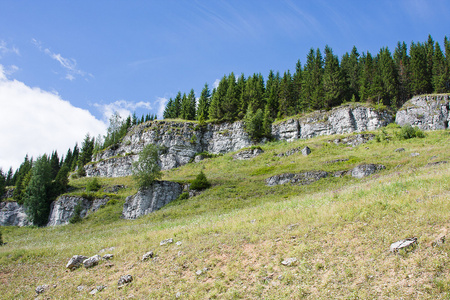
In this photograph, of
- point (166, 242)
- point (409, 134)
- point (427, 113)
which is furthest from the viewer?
point (427, 113)

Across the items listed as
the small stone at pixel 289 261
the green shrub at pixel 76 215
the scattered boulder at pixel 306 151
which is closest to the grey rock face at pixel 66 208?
the green shrub at pixel 76 215

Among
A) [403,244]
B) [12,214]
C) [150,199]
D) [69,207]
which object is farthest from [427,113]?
A: [12,214]

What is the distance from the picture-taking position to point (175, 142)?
8044cm

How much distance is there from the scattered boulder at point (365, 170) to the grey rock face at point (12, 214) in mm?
65784

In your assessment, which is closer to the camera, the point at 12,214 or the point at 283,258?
the point at 283,258

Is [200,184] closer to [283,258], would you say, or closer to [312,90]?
[283,258]

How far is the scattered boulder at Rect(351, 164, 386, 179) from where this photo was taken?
32.8 metres

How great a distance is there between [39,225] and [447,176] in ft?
202

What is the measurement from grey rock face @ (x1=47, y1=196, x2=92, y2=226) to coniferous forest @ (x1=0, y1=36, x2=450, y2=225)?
9.40 m

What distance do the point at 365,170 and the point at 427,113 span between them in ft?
151

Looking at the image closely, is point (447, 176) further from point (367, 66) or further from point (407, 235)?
point (367, 66)

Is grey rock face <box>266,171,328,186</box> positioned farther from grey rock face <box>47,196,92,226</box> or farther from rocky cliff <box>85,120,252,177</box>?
rocky cliff <box>85,120,252,177</box>

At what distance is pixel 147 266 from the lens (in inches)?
469

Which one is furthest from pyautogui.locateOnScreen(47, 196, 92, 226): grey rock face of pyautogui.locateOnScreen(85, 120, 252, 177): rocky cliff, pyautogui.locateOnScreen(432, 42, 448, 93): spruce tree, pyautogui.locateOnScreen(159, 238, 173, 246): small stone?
pyautogui.locateOnScreen(432, 42, 448, 93): spruce tree
